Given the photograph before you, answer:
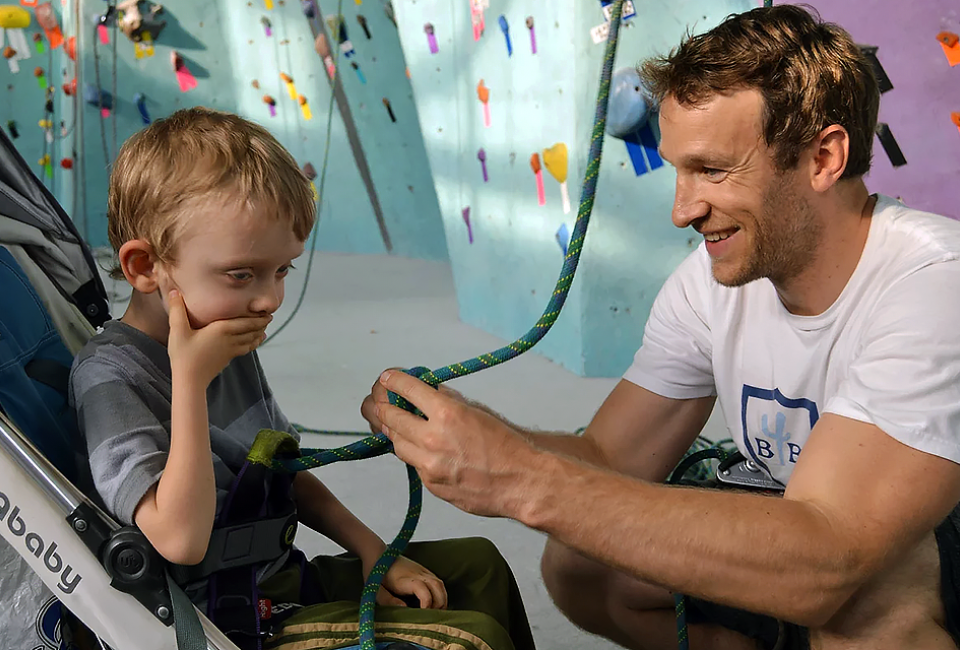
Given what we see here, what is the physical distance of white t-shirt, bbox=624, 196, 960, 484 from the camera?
0.97m

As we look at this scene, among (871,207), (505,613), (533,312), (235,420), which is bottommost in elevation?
(533,312)

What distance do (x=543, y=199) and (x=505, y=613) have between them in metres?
2.28

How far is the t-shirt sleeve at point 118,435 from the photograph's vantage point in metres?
0.85

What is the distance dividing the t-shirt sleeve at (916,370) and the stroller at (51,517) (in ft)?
1.59

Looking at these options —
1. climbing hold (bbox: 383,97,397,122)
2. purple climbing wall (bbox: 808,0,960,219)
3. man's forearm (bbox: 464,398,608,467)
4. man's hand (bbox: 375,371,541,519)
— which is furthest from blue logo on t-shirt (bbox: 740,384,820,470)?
climbing hold (bbox: 383,97,397,122)

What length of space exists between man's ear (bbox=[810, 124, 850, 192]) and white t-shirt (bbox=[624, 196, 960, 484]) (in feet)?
0.27

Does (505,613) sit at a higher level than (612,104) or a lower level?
lower

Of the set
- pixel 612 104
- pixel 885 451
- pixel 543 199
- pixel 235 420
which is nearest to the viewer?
pixel 885 451

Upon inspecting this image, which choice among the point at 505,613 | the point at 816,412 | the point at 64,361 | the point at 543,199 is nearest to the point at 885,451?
the point at 816,412

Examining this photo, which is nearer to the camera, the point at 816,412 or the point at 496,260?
the point at 816,412

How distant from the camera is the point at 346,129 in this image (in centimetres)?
573

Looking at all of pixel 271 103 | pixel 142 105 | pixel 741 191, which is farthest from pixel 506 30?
pixel 142 105

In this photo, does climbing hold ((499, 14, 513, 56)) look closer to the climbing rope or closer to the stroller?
the climbing rope

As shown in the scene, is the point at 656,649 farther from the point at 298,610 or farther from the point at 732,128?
the point at 732,128
